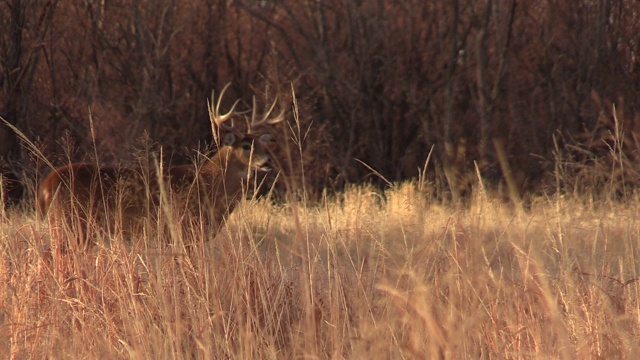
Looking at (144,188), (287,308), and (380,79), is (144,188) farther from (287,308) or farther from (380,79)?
(380,79)

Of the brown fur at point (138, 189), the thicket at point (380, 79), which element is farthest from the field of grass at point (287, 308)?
the thicket at point (380, 79)

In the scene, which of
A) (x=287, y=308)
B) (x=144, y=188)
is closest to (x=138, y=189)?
(x=144, y=188)

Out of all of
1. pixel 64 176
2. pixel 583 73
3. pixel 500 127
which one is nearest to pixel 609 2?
pixel 583 73

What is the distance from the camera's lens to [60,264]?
4645 mm

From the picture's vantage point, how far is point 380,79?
15438 millimetres

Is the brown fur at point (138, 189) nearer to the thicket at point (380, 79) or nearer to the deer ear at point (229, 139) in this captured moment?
the deer ear at point (229, 139)

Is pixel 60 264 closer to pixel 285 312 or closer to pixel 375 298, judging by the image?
pixel 285 312

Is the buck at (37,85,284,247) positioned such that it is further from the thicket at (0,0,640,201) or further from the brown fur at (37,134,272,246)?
the thicket at (0,0,640,201)

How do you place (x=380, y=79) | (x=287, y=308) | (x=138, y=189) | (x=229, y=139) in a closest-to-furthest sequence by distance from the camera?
(x=287, y=308)
(x=138, y=189)
(x=229, y=139)
(x=380, y=79)

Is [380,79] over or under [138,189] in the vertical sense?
under

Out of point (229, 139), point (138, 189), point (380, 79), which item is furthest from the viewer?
point (380, 79)

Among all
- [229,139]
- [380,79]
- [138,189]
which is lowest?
[380,79]

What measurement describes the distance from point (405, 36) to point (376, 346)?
40.9 feet

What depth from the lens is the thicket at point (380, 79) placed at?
1495cm
